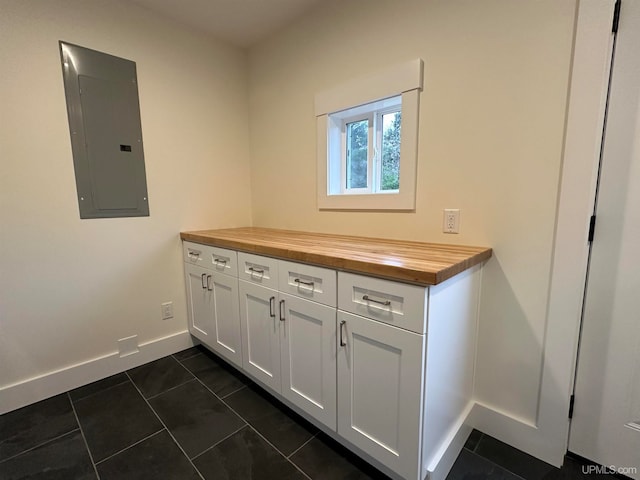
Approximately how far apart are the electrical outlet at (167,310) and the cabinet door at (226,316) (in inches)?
16.9

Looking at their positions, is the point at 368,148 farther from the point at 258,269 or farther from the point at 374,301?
the point at 374,301

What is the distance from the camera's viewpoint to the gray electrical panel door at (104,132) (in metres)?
1.70

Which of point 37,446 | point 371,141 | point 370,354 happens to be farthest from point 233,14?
point 37,446

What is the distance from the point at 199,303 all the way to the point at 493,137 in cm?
203

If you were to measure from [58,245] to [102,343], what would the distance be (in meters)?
0.68

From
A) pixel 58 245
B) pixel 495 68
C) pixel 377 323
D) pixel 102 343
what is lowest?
pixel 102 343

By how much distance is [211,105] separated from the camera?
7.46 feet

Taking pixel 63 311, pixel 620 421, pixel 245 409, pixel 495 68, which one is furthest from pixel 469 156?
pixel 63 311

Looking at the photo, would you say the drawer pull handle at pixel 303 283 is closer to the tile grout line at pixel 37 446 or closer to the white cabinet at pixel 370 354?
the white cabinet at pixel 370 354

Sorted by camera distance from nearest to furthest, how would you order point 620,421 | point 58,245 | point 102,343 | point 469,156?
point 620,421 < point 469,156 < point 58,245 < point 102,343

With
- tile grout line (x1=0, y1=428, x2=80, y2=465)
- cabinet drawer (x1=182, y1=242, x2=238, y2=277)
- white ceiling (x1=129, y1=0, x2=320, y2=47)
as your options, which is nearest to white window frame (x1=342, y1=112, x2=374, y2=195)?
white ceiling (x1=129, y1=0, x2=320, y2=47)

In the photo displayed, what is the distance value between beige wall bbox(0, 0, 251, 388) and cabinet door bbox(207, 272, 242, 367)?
47 cm

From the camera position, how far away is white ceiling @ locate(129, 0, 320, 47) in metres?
1.83

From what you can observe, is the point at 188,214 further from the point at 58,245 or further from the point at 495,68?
the point at 495,68
